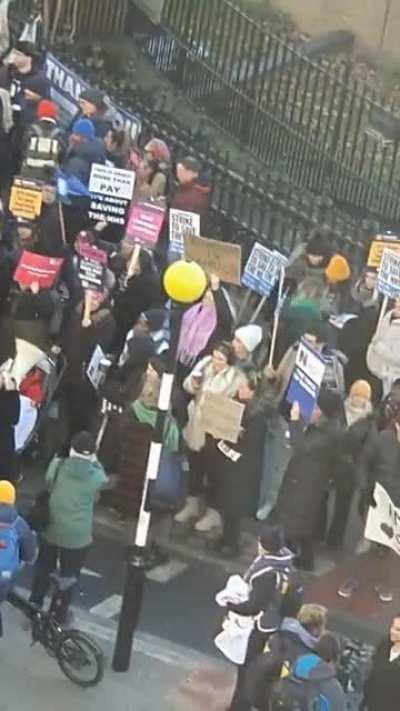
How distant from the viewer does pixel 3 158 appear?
43.2ft

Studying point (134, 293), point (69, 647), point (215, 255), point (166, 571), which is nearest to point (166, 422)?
point (166, 571)

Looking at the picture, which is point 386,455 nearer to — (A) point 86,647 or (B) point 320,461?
(B) point 320,461

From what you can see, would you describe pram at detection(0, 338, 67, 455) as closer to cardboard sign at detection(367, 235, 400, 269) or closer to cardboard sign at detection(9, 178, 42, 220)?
cardboard sign at detection(9, 178, 42, 220)

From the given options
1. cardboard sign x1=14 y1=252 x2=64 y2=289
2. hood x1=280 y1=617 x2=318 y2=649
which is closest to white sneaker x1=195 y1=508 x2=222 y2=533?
cardboard sign x1=14 y1=252 x2=64 y2=289

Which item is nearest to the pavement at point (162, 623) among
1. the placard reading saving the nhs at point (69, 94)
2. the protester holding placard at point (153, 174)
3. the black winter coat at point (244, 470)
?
the black winter coat at point (244, 470)

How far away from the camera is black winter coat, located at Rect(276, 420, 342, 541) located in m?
10.2

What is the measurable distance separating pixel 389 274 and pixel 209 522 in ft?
7.59

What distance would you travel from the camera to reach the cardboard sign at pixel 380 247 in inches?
456

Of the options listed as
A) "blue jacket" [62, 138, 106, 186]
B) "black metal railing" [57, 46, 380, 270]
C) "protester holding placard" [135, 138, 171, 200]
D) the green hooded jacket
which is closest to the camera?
the green hooded jacket

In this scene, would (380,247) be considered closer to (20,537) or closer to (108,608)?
(108,608)

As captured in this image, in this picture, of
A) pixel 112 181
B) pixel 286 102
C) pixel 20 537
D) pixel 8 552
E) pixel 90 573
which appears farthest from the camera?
pixel 286 102

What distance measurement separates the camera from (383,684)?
8.18 meters

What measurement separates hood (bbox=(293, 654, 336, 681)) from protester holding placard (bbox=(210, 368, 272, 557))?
2.82m

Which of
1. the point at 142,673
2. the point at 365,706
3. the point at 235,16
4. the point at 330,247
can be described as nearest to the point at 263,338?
the point at 330,247
